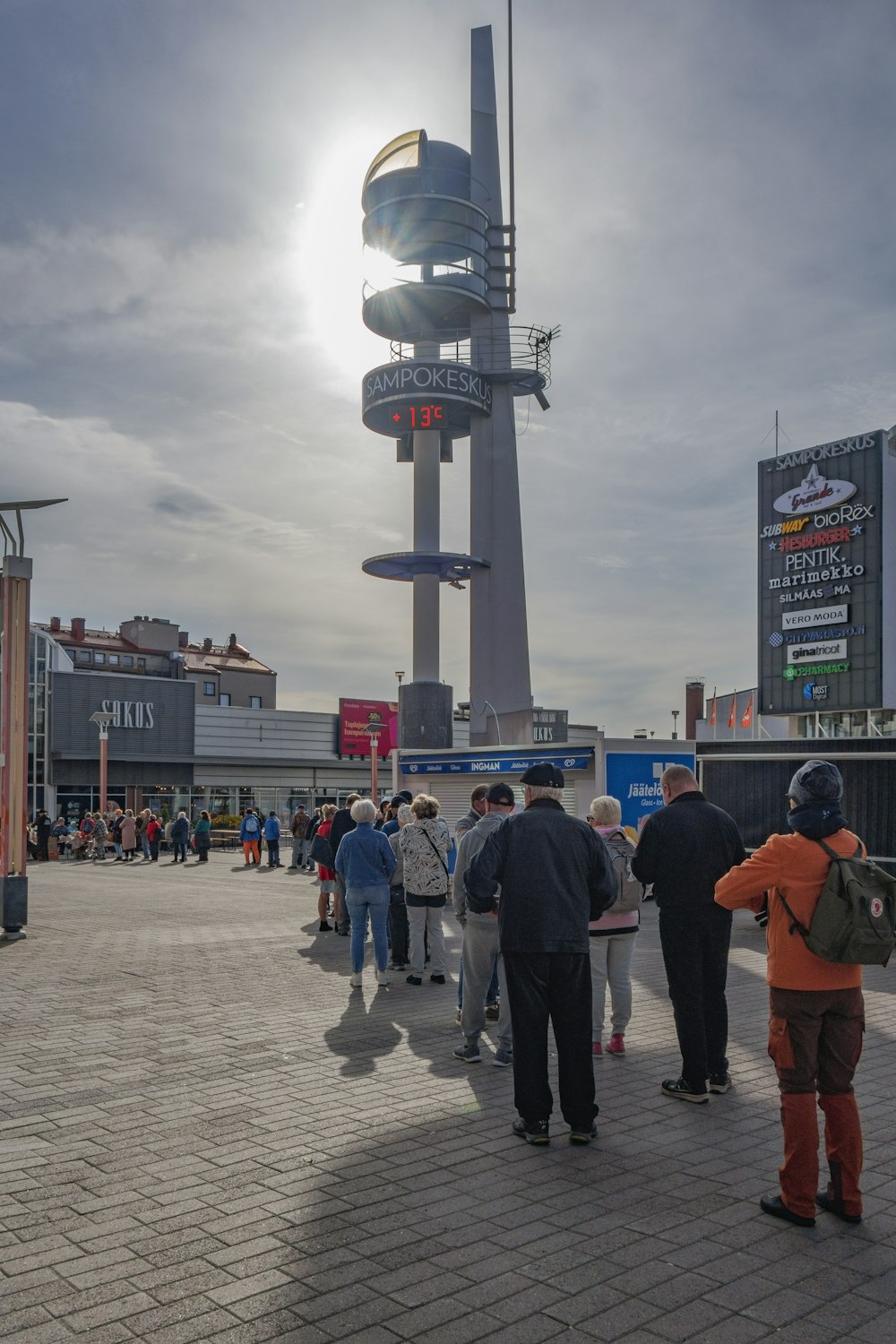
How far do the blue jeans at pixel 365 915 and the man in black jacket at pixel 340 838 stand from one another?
37.8 inches

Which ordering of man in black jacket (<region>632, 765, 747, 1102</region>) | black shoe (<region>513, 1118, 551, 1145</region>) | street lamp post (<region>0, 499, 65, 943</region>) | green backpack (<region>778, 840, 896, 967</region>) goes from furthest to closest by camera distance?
street lamp post (<region>0, 499, 65, 943</region>) → man in black jacket (<region>632, 765, 747, 1102</region>) → black shoe (<region>513, 1118, 551, 1145</region>) → green backpack (<region>778, 840, 896, 967</region>)

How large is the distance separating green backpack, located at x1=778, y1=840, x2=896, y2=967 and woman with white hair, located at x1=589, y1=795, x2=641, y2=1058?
2966 millimetres

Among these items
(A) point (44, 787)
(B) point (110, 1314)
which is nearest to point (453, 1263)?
(B) point (110, 1314)

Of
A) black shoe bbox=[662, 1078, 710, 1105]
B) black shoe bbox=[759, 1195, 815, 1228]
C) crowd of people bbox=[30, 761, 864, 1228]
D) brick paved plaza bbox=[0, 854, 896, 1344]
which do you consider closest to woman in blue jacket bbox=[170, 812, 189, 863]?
brick paved plaza bbox=[0, 854, 896, 1344]

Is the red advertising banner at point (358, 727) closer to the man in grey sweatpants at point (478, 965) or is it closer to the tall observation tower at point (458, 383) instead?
the tall observation tower at point (458, 383)

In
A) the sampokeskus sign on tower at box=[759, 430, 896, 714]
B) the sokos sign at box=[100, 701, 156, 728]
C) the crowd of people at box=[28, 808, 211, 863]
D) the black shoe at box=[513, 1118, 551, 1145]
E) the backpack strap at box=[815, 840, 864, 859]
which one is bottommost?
the crowd of people at box=[28, 808, 211, 863]

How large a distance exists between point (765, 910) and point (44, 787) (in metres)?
48.3

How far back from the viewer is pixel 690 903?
664 cm

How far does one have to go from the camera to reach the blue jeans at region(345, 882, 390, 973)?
10539 millimetres

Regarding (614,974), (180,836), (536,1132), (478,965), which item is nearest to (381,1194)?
(536,1132)

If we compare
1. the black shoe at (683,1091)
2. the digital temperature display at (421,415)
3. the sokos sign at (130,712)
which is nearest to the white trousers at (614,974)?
the black shoe at (683,1091)

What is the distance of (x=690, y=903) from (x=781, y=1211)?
80.1 inches

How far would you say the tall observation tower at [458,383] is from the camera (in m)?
37.5

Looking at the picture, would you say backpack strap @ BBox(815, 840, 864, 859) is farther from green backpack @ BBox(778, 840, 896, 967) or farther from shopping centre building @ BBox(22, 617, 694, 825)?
shopping centre building @ BBox(22, 617, 694, 825)
